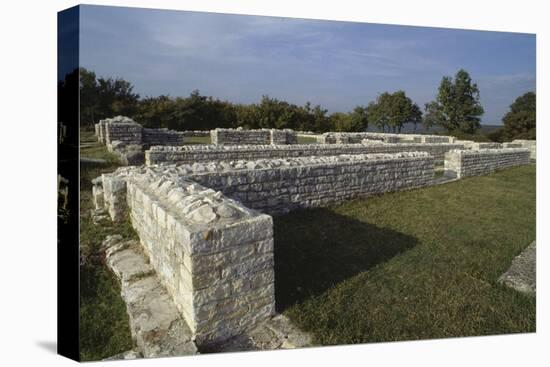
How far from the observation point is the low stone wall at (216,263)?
9.04 ft

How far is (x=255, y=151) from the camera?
1165 centimetres

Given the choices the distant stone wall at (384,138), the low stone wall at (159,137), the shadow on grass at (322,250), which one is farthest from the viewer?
the distant stone wall at (384,138)

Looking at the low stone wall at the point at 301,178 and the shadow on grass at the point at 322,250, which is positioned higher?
the low stone wall at the point at 301,178

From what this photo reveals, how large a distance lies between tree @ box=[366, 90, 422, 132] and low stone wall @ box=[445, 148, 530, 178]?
1613cm

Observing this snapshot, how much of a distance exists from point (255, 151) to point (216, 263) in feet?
29.5

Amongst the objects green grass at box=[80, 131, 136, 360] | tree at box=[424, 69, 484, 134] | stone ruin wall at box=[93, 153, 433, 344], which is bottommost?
green grass at box=[80, 131, 136, 360]

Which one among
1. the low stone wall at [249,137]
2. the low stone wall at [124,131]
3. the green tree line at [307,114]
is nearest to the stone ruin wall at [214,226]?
the green tree line at [307,114]

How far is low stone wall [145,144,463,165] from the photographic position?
9.55 metres

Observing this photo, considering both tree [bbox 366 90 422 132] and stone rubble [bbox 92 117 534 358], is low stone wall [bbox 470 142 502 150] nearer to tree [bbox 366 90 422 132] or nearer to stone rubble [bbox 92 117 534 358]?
stone rubble [bbox 92 117 534 358]

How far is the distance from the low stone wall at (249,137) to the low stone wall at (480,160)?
348 inches

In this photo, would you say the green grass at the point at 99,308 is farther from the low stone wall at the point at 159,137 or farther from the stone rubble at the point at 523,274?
the low stone wall at the point at 159,137

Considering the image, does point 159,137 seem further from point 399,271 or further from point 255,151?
point 399,271

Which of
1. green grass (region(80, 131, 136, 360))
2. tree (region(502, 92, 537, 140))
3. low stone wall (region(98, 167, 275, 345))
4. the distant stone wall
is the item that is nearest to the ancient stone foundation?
green grass (region(80, 131, 136, 360))

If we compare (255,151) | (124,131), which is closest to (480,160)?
(255,151)
